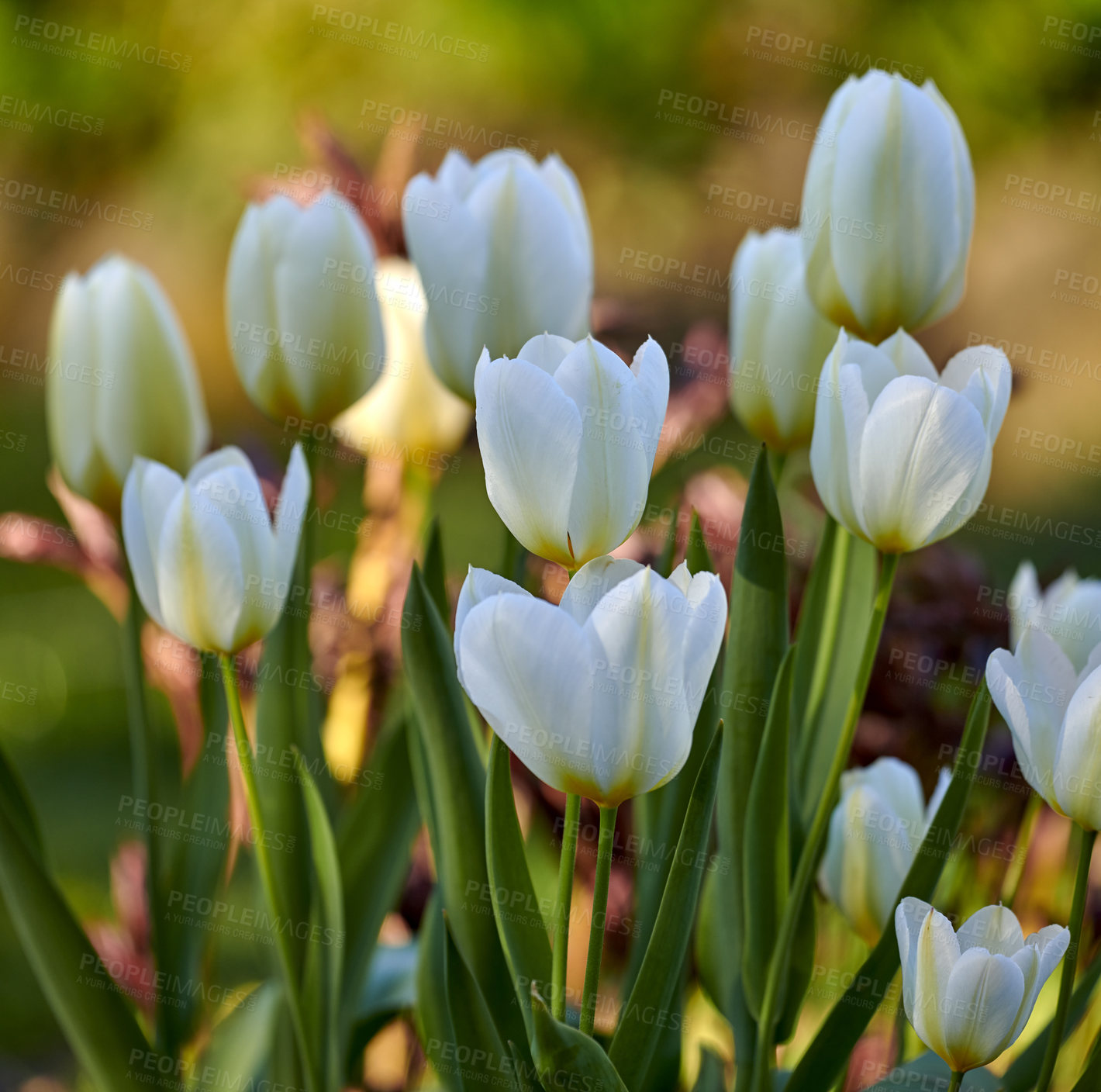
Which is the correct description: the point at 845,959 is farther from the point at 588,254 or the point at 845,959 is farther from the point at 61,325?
the point at 61,325

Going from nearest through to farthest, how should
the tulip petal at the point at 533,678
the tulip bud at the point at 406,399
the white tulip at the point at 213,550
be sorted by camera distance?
the tulip petal at the point at 533,678, the white tulip at the point at 213,550, the tulip bud at the point at 406,399

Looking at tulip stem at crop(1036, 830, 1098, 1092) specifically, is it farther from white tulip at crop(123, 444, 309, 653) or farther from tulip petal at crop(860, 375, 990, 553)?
white tulip at crop(123, 444, 309, 653)

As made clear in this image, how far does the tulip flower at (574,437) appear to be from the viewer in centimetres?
35

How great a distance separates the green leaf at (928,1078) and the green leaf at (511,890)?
0.38 ft

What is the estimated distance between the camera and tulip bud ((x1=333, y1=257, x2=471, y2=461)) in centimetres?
66

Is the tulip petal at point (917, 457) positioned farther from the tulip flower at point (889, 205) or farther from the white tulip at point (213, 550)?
the white tulip at point (213, 550)

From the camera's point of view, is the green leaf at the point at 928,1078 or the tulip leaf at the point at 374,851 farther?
the tulip leaf at the point at 374,851

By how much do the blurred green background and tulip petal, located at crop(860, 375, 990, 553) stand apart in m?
1.34

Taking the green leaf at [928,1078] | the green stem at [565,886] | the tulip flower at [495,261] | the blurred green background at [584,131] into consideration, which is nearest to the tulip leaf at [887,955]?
the green leaf at [928,1078]

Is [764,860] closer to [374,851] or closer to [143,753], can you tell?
[374,851]

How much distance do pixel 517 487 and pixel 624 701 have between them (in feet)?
0.25

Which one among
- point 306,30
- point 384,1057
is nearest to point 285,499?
point 384,1057

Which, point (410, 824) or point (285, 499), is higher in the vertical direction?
point (285, 499)

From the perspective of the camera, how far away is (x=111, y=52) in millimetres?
2051
